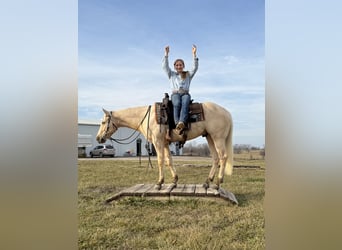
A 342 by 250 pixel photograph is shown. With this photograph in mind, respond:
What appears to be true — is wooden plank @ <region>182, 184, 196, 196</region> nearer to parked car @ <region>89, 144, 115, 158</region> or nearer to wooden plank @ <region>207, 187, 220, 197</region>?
wooden plank @ <region>207, 187, 220, 197</region>

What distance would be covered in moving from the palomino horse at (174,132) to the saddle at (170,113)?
4 cm

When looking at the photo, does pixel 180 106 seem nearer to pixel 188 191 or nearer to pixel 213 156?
pixel 213 156

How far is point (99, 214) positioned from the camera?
6.03ft

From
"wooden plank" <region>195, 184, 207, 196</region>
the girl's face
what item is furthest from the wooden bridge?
the girl's face

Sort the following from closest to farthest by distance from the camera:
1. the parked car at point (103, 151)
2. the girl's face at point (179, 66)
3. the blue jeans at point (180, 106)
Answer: the girl's face at point (179, 66) → the blue jeans at point (180, 106) → the parked car at point (103, 151)

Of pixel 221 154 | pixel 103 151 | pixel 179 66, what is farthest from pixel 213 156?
pixel 103 151

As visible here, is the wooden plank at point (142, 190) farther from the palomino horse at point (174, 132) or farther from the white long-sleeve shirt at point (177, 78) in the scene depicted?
the white long-sleeve shirt at point (177, 78)

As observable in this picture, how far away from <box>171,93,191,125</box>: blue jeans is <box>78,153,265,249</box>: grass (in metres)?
0.55

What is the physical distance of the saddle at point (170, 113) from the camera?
7.80 feet

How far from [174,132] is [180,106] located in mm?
287

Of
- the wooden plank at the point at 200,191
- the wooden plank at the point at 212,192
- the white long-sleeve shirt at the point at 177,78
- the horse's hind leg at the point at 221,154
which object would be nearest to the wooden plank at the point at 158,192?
the wooden plank at the point at 200,191

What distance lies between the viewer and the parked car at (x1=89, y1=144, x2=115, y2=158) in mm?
2889
